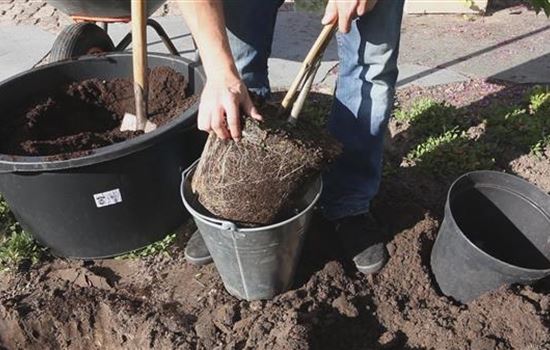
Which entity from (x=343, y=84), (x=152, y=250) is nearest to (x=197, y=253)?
(x=152, y=250)

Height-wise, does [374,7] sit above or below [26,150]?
above

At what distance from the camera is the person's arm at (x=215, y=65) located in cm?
158

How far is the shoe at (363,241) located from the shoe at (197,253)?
0.55 m

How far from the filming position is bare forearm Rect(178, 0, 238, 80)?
1572mm

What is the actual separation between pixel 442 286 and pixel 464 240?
32 centimetres

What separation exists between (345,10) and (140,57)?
974mm

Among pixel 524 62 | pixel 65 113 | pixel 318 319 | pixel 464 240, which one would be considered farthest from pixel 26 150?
pixel 524 62

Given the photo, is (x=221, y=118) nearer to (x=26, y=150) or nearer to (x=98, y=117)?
(x=26, y=150)

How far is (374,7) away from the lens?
1.88 metres

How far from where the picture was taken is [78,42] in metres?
2.80

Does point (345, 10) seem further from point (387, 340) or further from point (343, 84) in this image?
point (387, 340)

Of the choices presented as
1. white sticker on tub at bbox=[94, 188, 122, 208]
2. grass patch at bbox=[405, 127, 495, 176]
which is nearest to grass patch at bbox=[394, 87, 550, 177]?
grass patch at bbox=[405, 127, 495, 176]

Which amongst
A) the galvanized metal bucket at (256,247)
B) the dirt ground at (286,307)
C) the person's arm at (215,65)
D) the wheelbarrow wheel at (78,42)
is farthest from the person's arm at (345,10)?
the wheelbarrow wheel at (78,42)

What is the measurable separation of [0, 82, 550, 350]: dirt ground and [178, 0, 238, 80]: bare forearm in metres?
0.88
